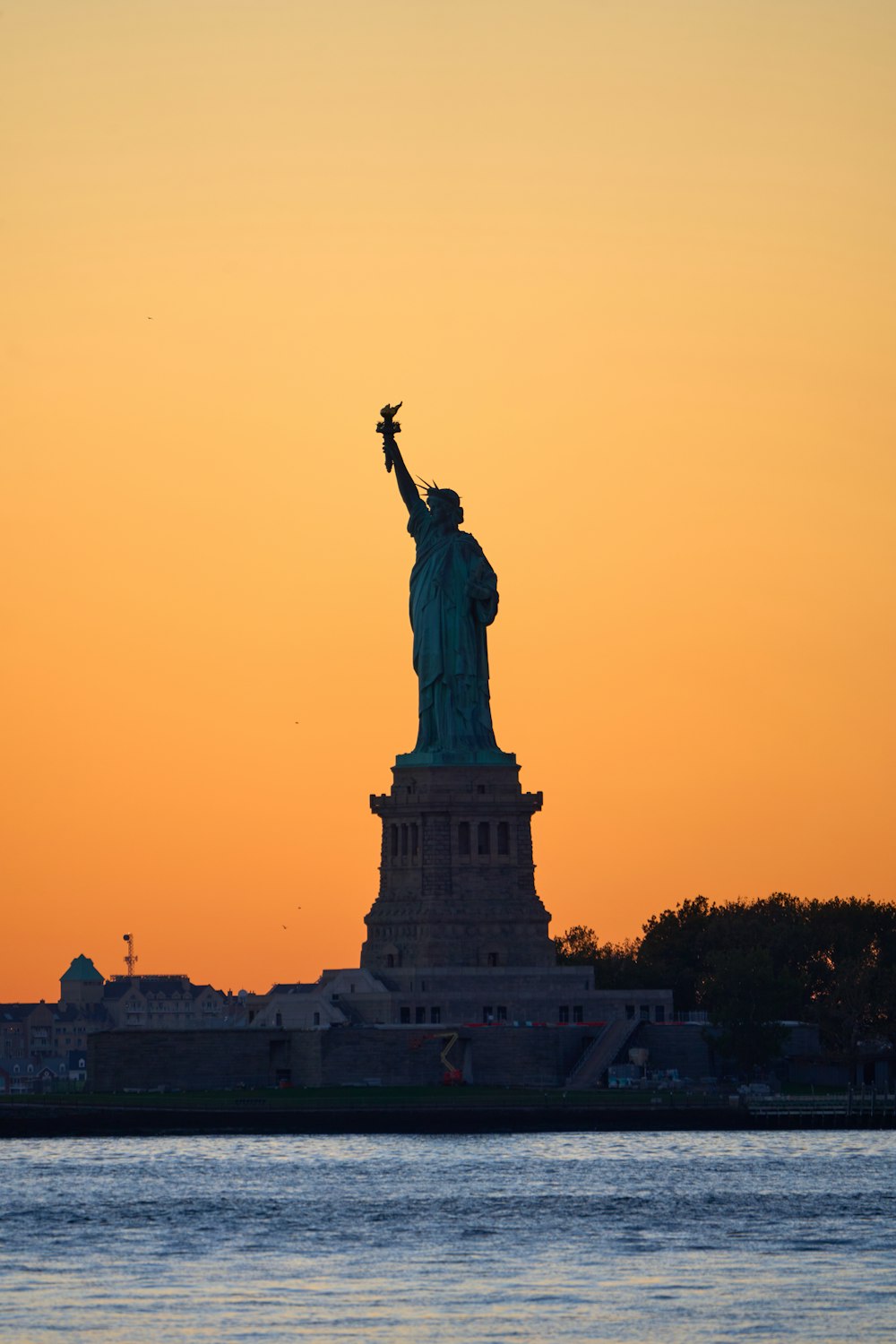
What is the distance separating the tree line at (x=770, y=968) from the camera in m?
156

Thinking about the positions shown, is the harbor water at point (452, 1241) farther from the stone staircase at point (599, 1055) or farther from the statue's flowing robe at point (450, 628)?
the statue's flowing robe at point (450, 628)

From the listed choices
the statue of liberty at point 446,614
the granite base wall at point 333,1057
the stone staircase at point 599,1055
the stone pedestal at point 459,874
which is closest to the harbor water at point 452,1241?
the stone staircase at point 599,1055

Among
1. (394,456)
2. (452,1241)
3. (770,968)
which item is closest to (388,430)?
(394,456)

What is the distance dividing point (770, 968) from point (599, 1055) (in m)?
10.8

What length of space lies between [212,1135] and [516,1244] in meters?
43.0

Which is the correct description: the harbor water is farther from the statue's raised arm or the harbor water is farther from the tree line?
the statue's raised arm

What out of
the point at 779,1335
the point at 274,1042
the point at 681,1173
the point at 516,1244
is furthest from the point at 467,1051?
the point at 779,1335

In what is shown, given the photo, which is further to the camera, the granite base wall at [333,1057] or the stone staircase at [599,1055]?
the stone staircase at [599,1055]

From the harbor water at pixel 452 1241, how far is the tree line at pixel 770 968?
50.1 ft

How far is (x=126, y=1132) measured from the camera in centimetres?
14450

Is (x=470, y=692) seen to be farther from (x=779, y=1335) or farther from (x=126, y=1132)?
(x=779, y=1335)

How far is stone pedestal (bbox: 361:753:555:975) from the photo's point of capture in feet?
520

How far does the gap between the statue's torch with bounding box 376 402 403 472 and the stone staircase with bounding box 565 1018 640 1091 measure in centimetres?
2818

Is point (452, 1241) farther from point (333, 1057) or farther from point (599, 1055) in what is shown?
point (599, 1055)
